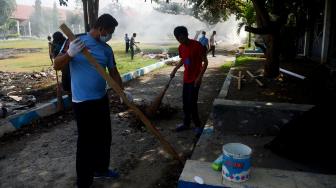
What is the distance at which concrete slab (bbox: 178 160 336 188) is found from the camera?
9.60ft

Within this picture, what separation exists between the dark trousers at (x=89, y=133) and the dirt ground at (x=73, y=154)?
0.36 metres

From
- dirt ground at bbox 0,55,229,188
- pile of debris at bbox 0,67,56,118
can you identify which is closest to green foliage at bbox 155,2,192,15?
pile of debris at bbox 0,67,56,118

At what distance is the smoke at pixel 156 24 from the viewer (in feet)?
194

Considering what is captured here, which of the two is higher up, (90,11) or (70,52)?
(90,11)

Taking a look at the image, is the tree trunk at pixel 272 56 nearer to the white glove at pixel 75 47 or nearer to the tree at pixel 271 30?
the tree at pixel 271 30

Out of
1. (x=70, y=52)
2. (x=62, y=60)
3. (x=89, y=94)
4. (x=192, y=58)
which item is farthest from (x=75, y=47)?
(x=192, y=58)

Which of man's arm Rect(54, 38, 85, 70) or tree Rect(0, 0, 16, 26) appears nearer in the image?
man's arm Rect(54, 38, 85, 70)

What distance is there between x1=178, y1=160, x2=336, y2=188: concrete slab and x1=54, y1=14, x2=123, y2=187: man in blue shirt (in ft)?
3.74

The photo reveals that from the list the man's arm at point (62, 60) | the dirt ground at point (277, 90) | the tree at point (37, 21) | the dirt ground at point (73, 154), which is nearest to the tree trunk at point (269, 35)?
the dirt ground at point (277, 90)

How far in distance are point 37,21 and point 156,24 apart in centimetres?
3129

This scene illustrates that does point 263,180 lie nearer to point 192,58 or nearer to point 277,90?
point 192,58

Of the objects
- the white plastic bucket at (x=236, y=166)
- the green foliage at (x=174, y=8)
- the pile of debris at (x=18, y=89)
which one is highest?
the green foliage at (x=174, y=8)

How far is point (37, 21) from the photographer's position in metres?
77.9

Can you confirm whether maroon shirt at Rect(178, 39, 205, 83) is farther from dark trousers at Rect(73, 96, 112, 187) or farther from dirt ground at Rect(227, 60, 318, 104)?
dark trousers at Rect(73, 96, 112, 187)
